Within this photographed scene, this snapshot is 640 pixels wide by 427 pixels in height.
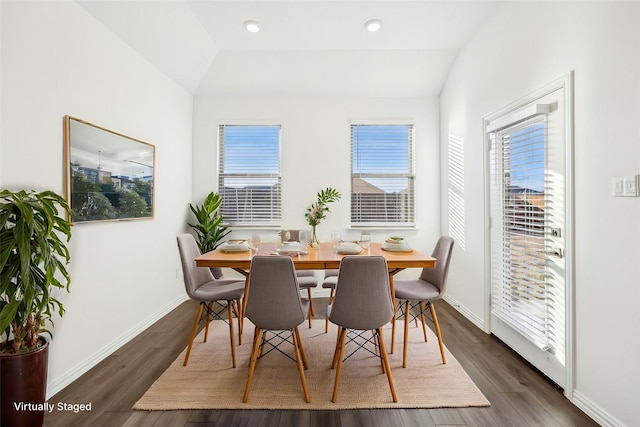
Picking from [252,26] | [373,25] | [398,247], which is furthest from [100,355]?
[373,25]

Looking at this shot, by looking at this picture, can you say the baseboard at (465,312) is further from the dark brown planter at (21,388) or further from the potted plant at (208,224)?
the dark brown planter at (21,388)

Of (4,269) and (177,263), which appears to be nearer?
(4,269)

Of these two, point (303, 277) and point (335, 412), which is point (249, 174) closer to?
point (303, 277)

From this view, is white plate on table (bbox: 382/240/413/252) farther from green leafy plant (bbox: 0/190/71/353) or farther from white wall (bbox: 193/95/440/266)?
green leafy plant (bbox: 0/190/71/353)

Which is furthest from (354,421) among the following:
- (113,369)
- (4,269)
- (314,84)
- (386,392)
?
(314,84)

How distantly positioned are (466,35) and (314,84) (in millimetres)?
1852

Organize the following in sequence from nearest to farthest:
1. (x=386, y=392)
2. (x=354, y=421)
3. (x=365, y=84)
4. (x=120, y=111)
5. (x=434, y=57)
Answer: (x=354, y=421), (x=386, y=392), (x=120, y=111), (x=434, y=57), (x=365, y=84)

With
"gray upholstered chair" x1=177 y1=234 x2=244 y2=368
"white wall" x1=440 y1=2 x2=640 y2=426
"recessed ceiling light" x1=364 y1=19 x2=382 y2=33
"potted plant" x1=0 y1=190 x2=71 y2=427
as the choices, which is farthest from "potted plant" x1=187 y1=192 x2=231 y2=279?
"white wall" x1=440 y1=2 x2=640 y2=426

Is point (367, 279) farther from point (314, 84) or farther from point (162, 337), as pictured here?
point (314, 84)

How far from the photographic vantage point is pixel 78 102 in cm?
223

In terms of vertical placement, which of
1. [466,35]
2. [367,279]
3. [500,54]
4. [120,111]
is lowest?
[367,279]

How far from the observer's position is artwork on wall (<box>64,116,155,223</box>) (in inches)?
86.3

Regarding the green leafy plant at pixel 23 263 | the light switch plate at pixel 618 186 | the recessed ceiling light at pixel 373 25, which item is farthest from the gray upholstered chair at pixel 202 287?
the recessed ceiling light at pixel 373 25

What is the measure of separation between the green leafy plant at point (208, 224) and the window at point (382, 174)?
6.03 ft
